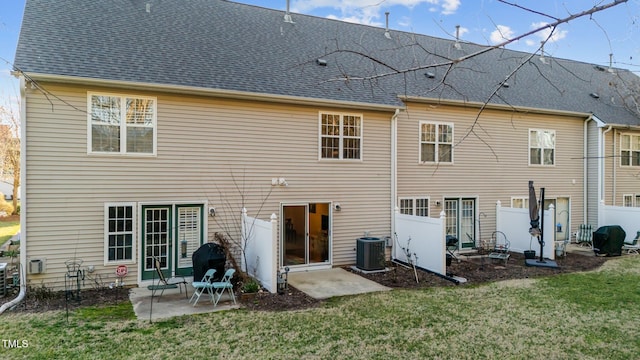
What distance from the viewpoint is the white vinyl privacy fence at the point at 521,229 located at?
12.0 meters

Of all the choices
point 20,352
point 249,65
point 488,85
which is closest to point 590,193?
point 488,85

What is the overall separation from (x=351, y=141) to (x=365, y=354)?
6.94 meters

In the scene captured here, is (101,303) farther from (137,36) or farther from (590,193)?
(590,193)

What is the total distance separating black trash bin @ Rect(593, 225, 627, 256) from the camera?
12922 mm

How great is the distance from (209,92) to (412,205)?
6.91 meters

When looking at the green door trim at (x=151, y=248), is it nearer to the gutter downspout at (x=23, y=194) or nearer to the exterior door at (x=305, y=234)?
the gutter downspout at (x=23, y=194)

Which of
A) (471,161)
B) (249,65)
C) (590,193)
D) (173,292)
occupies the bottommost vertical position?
(173,292)

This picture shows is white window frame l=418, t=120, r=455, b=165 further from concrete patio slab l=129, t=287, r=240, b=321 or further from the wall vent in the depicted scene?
the wall vent

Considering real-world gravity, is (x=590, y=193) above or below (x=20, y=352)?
above

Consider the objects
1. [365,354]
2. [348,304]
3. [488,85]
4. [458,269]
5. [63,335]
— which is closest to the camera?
[365,354]

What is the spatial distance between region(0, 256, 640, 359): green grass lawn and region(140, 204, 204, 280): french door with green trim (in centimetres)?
176

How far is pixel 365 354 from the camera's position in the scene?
541cm

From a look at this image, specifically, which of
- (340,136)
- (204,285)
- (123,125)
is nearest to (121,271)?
(204,285)

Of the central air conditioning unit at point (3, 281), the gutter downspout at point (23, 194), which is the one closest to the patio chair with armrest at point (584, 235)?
the gutter downspout at point (23, 194)
